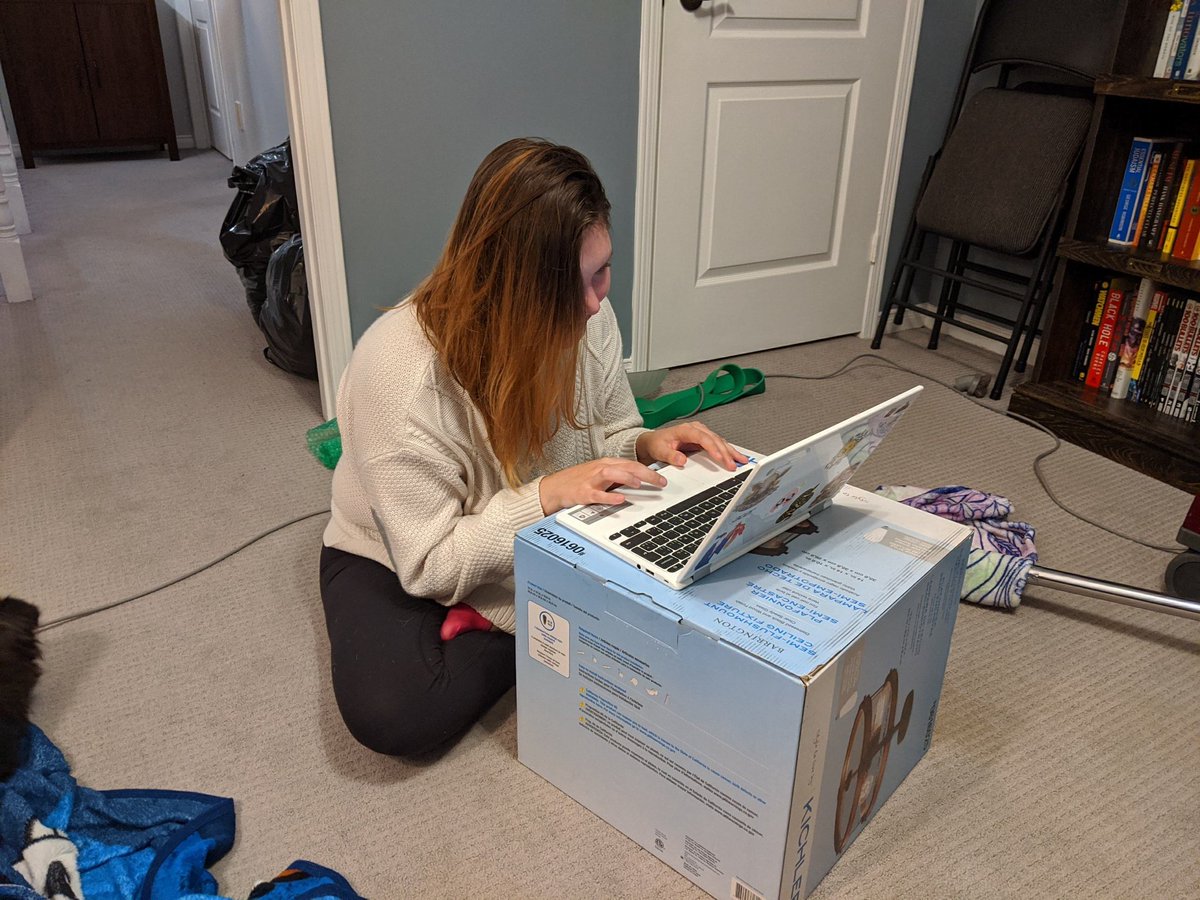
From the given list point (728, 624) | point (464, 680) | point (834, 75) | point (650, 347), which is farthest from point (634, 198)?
point (728, 624)

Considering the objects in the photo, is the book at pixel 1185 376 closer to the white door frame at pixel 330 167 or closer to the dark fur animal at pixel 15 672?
the white door frame at pixel 330 167

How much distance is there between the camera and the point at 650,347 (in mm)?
2529

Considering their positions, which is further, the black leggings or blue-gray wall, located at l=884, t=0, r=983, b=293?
Result: blue-gray wall, located at l=884, t=0, r=983, b=293

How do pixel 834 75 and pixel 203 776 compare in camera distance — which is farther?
pixel 834 75

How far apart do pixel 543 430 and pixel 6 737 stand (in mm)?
750

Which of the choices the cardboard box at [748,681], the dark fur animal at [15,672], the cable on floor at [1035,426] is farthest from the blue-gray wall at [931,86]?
the dark fur animal at [15,672]

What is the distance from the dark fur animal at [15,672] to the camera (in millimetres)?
1171

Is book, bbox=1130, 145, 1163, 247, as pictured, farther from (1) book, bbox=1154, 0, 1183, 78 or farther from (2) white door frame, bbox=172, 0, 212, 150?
(2) white door frame, bbox=172, 0, 212, 150

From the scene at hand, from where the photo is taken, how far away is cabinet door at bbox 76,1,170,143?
14.9ft

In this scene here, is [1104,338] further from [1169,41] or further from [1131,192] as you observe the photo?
[1169,41]

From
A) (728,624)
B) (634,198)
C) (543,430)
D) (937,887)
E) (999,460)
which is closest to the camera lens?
(728,624)

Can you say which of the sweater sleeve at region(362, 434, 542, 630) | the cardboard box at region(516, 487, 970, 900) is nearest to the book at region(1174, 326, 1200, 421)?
the cardboard box at region(516, 487, 970, 900)

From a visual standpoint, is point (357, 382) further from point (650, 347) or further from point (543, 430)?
point (650, 347)

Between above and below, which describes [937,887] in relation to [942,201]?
below
